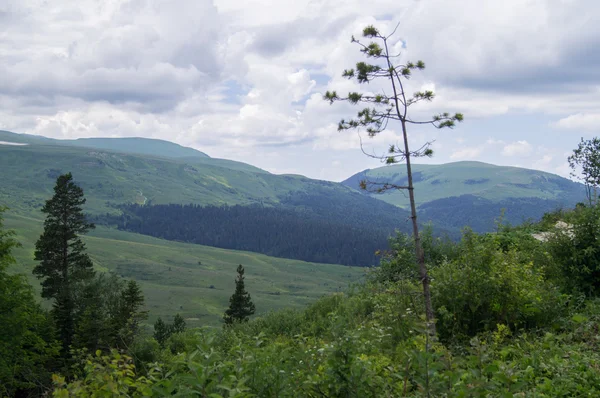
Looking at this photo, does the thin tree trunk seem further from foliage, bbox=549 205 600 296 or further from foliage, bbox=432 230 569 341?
foliage, bbox=549 205 600 296

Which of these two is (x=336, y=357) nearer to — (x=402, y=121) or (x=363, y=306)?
(x=402, y=121)

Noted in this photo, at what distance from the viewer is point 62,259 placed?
44.1 meters

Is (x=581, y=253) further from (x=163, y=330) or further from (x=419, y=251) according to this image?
(x=163, y=330)

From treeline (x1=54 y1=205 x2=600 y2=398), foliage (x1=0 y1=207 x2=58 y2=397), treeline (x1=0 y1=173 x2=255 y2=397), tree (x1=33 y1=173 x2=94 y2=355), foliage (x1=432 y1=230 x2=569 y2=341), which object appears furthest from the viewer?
tree (x1=33 y1=173 x2=94 y2=355)

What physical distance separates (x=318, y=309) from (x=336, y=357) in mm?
17391

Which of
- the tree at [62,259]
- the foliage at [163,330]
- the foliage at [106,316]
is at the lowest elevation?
the foliage at [163,330]

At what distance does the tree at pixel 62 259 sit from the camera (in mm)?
42375

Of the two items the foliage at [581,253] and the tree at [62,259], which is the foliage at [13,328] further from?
the foliage at [581,253]

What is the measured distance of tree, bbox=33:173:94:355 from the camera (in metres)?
42.4

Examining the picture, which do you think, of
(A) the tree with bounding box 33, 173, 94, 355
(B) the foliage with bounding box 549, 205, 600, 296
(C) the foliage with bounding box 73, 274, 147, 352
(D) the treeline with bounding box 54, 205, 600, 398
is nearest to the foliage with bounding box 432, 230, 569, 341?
(D) the treeline with bounding box 54, 205, 600, 398

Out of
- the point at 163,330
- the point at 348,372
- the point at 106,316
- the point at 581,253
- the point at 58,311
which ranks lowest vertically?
the point at 163,330

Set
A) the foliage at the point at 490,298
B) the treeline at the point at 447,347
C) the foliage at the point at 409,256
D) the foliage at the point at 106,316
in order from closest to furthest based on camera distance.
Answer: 1. the treeline at the point at 447,347
2. the foliage at the point at 490,298
3. the foliage at the point at 409,256
4. the foliage at the point at 106,316

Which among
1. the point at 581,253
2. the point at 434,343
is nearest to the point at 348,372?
the point at 434,343

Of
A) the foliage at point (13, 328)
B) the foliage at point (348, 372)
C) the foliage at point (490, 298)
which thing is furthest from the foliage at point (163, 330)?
the foliage at point (348, 372)
